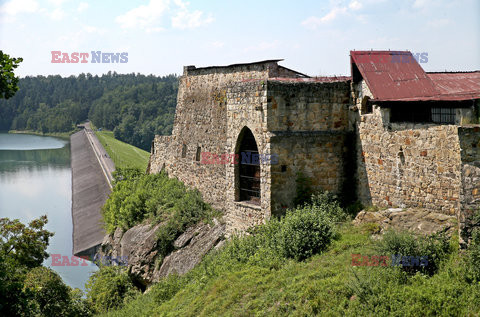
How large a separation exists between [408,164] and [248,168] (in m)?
4.93

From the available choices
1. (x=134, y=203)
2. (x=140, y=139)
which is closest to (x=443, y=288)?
(x=134, y=203)

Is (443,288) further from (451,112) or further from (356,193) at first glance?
(356,193)

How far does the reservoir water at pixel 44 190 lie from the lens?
35.2 meters

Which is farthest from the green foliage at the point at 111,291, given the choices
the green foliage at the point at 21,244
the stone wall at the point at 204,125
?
the stone wall at the point at 204,125

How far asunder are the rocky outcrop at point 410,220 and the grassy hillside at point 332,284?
43 centimetres

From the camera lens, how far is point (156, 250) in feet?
60.4

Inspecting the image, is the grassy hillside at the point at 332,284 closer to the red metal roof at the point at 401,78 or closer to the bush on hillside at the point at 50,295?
the red metal roof at the point at 401,78

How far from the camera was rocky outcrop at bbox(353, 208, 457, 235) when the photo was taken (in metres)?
9.60

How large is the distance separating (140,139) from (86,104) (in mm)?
57409

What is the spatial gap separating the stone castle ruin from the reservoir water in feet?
40.6

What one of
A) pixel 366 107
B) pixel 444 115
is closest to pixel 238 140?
pixel 366 107

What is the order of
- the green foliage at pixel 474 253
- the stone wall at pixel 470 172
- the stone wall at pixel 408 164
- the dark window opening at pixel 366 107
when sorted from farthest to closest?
the dark window opening at pixel 366 107 < the stone wall at pixel 408 164 < the stone wall at pixel 470 172 < the green foliage at pixel 474 253

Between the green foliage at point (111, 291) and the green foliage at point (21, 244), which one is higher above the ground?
the green foliage at point (21, 244)

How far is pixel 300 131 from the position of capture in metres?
12.9
